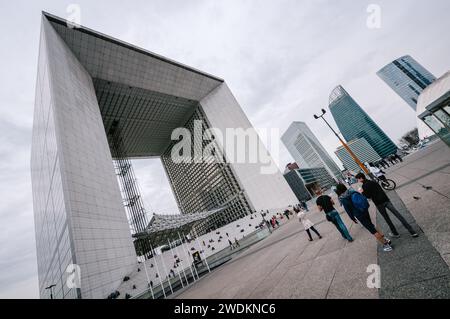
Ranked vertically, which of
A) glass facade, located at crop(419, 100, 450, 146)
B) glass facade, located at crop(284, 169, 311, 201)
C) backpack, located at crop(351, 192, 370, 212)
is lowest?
backpack, located at crop(351, 192, 370, 212)

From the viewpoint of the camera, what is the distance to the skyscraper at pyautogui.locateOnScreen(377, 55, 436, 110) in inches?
5310

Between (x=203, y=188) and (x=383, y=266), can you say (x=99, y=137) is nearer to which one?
(x=383, y=266)

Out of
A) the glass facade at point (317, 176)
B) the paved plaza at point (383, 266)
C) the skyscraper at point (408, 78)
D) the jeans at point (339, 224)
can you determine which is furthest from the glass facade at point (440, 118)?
the skyscraper at point (408, 78)

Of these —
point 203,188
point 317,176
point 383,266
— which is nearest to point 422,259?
point 383,266

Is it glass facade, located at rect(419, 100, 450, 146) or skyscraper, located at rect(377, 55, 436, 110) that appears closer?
glass facade, located at rect(419, 100, 450, 146)

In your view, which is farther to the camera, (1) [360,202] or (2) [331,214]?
(2) [331,214]

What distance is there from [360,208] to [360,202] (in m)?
0.13

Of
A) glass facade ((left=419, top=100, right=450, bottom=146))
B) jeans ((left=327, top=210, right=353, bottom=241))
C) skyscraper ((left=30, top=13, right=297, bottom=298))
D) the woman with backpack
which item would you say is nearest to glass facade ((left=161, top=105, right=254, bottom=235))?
skyscraper ((left=30, top=13, right=297, bottom=298))

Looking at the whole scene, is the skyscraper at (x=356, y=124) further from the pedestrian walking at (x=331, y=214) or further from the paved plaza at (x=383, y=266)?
the pedestrian walking at (x=331, y=214)

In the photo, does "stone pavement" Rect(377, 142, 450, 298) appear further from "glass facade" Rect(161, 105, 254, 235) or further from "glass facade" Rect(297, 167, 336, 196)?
"glass facade" Rect(297, 167, 336, 196)

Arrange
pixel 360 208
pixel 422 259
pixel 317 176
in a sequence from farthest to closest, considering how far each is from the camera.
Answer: pixel 317 176
pixel 360 208
pixel 422 259

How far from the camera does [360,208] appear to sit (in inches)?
179

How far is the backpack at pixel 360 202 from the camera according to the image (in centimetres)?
452

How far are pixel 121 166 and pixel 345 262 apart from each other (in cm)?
4947
